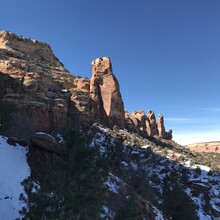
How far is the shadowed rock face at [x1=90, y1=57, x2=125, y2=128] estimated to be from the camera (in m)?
64.9

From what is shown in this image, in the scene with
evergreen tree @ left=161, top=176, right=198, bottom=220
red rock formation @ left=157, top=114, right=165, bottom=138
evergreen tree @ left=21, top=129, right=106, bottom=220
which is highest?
red rock formation @ left=157, top=114, right=165, bottom=138

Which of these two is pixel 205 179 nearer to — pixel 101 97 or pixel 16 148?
pixel 101 97

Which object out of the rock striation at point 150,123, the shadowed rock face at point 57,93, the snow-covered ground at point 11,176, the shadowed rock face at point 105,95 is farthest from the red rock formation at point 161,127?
the snow-covered ground at point 11,176

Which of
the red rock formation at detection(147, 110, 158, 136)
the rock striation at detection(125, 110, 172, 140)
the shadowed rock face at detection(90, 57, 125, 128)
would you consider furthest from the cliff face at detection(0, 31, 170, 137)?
the red rock formation at detection(147, 110, 158, 136)

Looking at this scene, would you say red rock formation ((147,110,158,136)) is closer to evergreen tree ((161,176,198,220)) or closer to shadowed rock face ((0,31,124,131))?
shadowed rock face ((0,31,124,131))

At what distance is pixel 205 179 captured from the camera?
46.6 metres

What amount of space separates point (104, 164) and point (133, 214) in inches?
115

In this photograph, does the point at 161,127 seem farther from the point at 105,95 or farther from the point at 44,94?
the point at 44,94

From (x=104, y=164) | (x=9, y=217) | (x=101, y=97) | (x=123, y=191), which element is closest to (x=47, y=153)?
(x=9, y=217)

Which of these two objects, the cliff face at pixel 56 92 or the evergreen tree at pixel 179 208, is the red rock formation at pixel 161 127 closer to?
the cliff face at pixel 56 92

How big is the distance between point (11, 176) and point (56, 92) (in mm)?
44298

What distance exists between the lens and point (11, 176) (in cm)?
1738

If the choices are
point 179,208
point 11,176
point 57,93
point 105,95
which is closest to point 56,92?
point 57,93

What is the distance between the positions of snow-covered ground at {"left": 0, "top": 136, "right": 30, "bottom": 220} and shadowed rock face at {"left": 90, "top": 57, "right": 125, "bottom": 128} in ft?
137
